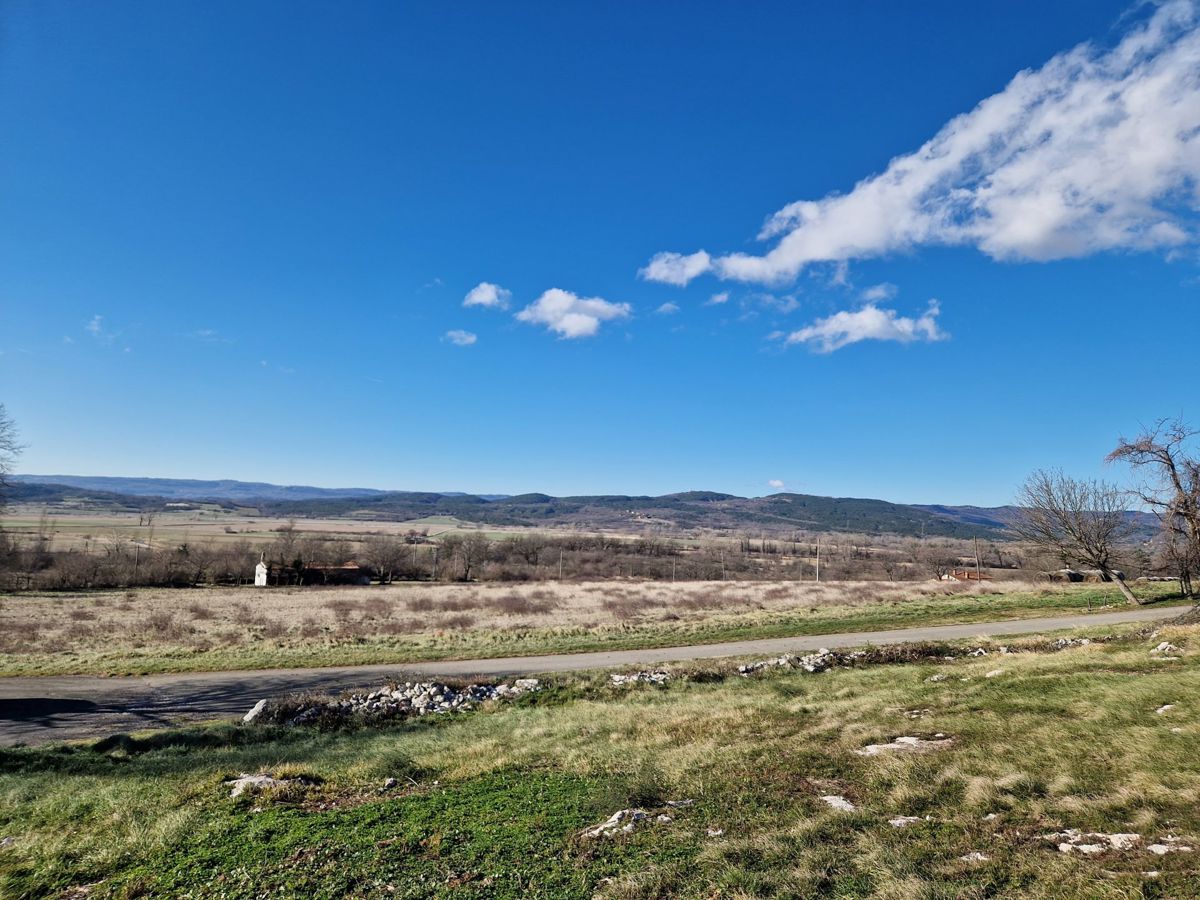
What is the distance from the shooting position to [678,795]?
8.36 metres

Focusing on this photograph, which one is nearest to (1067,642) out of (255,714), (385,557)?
(255,714)

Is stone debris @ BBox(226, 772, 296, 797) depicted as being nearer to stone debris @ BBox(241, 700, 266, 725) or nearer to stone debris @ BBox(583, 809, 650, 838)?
stone debris @ BBox(583, 809, 650, 838)

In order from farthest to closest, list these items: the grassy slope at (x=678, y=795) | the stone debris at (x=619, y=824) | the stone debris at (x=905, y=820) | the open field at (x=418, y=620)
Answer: the open field at (x=418, y=620) < the stone debris at (x=619, y=824) < the stone debris at (x=905, y=820) < the grassy slope at (x=678, y=795)

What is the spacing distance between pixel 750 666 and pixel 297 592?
202ft

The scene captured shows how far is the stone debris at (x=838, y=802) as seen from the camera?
24.0 feet

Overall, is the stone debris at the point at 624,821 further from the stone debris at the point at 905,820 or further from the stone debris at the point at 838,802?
the stone debris at the point at 905,820

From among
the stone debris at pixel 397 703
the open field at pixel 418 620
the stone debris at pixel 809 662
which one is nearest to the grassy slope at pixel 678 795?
the stone debris at pixel 397 703

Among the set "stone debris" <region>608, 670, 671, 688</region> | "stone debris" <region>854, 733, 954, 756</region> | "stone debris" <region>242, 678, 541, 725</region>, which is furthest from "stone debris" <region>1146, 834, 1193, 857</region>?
"stone debris" <region>242, 678, 541, 725</region>

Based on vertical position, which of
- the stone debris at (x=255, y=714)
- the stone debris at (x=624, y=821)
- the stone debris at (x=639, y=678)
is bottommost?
the stone debris at (x=255, y=714)

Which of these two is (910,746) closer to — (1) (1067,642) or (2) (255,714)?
(1) (1067,642)

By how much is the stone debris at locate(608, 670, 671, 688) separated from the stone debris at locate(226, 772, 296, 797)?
10.8m

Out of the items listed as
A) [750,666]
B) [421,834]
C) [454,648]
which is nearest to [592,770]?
[421,834]

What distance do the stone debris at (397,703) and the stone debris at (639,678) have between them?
2438mm

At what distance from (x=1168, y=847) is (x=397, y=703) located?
16305 mm
